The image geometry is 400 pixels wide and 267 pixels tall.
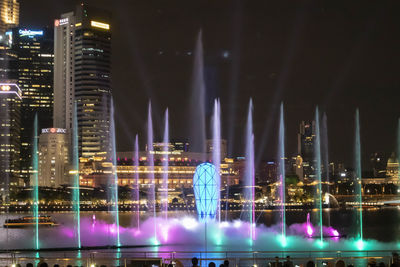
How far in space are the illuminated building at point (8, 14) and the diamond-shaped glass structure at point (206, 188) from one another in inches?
5681

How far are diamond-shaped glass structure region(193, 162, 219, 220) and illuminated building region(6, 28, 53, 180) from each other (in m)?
140

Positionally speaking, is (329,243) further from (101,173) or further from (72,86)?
(72,86)

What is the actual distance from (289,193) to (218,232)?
102m

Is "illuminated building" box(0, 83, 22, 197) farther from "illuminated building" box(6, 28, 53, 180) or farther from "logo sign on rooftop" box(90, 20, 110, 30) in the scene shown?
"illuminated building" box(6, 28, 53, 180)

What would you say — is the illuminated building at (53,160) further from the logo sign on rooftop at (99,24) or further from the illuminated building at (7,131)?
the logo sign on rooftop at (99,24)

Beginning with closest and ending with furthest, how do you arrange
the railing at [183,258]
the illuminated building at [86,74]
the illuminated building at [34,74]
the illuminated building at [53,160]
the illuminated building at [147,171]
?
1. the railing at [183,258]
2. the illuminated building at [147,171]
3. the illuminated building at [53,160]
4. the illuminated building at [86,74]
5. the illuminated building at [34,74]

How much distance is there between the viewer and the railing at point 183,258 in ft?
61.1

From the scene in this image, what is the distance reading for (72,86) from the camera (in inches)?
6196

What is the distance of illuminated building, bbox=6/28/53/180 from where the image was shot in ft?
587

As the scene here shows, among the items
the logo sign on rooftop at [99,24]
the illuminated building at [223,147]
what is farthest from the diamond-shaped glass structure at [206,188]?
the illuminated building at [223,147]

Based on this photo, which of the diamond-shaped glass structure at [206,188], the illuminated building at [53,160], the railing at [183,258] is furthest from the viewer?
the illuminated building at [53,160]

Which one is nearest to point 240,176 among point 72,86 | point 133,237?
point 72,86

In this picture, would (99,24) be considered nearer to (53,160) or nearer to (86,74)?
(86,74)

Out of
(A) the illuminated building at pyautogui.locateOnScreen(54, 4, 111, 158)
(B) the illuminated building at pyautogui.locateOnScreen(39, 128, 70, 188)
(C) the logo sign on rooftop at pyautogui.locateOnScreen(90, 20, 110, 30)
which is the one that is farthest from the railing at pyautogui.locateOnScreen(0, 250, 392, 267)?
(C) the logo sign on rooftop at pyautogui.locateOnScreen(90, 20, 110, 30)
